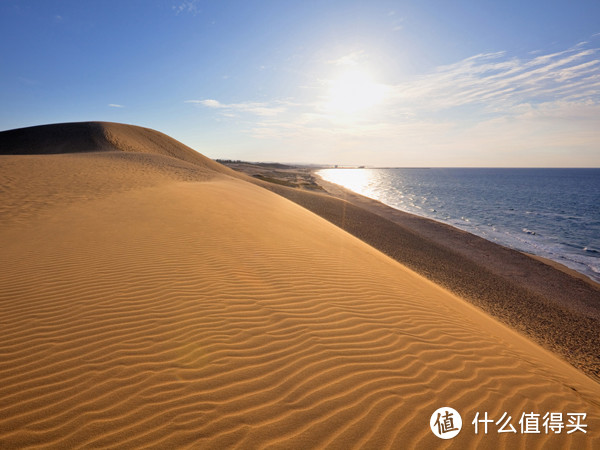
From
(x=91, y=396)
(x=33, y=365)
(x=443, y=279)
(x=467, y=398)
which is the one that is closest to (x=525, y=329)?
(x=443, y=279)

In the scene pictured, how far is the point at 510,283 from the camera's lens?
1251 cm

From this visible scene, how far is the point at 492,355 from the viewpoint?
421 cm

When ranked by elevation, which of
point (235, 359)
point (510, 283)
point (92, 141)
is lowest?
point (510, 283)

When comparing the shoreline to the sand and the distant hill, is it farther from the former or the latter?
the distant hill

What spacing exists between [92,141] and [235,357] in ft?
152

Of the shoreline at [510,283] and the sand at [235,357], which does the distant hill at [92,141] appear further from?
the sand at [235,357]

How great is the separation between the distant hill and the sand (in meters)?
34.8

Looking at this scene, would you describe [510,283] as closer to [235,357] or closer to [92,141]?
[235,357]

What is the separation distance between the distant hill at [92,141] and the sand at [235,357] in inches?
1370

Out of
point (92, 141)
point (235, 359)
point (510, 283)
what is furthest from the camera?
point (92, 141)

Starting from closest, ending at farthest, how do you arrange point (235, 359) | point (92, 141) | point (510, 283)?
point (235, 359), point (510, 283), point (92, 141)

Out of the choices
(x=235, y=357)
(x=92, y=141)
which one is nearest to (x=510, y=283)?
(x=235, y=357)

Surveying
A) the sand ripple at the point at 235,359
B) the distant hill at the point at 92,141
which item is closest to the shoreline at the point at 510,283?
the sand ripple at the point at 235,359

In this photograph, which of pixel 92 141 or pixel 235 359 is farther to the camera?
pixel 92 141
